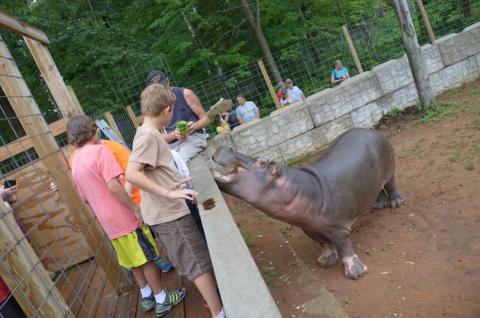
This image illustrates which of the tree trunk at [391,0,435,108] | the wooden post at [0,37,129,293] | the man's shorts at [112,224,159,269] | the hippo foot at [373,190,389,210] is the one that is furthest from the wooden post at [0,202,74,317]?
the tree trunk at [391,0,435,108]

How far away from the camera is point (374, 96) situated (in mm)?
8703

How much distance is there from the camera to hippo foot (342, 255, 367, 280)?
3488mm

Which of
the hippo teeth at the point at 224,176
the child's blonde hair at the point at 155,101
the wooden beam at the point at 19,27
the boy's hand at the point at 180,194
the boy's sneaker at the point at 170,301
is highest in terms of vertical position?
the wooden beam at the point at 19,27

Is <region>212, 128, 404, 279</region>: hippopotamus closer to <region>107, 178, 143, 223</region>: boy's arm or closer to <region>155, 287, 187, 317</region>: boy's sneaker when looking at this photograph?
<region>107, 178, 143, 223</region>: boy's arm

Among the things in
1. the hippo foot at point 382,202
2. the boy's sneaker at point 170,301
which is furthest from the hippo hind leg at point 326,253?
the boy's sneaker at point 170,301

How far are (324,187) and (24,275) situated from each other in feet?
8.11

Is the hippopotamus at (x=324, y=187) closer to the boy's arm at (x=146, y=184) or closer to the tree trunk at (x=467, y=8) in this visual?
the boy's arm at (x=146, y=184)

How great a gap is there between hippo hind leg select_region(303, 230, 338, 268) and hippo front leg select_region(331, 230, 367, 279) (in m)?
0.21

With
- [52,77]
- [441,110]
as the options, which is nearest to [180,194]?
[52,77]

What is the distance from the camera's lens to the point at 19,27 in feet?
11.6

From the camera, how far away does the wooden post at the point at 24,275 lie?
7.24 ft

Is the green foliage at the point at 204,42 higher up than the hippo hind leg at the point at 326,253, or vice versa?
the green foliage at the point at 204,42

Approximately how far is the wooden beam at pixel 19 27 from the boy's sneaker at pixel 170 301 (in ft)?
8.60

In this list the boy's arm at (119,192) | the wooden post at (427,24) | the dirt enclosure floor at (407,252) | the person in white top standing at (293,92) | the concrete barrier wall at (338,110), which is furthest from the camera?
the person in white top standing at (293,92)
